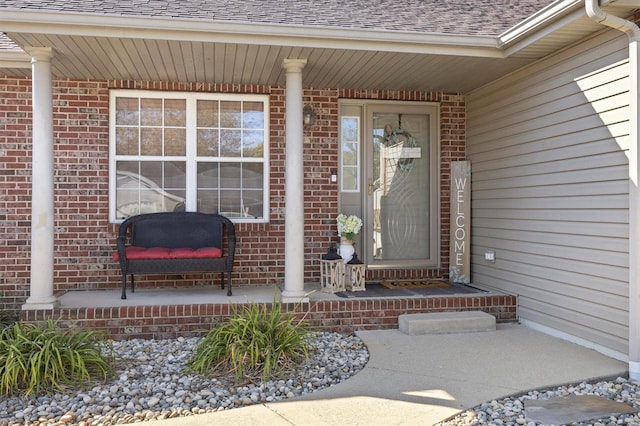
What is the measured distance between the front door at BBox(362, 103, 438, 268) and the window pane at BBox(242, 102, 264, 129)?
4.29ft

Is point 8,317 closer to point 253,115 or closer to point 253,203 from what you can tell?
point 253,203

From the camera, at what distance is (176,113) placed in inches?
243

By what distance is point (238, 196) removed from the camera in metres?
6.31

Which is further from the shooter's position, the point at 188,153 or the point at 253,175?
the point at 253,175

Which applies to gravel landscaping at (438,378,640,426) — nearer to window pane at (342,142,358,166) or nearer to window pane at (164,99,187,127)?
window pane at (342,142,358,166)

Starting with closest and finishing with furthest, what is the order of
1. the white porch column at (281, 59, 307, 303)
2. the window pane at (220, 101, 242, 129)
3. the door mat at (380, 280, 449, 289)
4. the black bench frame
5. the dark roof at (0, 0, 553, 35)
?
the dark roof at (0, 0, 553, 35) → the white porch column at (281, 59, 307, 303) → the black bench frame → the door mat at (380, 280, 449, 289) → the window pane at (220, 101, 242, 129)

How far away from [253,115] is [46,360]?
3717mm

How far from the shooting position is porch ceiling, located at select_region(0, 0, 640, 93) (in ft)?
14.0

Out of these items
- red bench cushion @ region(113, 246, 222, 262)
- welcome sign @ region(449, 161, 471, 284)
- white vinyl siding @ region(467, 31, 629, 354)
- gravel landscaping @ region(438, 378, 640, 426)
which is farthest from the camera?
welcome sign @ region(449, 161, 471, 284)

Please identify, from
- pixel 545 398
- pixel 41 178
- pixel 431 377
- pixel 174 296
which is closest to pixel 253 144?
pixel 174 296

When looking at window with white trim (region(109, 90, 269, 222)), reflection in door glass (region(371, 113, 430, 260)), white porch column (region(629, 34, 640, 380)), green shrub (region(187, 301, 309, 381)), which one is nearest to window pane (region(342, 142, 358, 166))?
reflection in door glass (region(371, 113, 430, 260))

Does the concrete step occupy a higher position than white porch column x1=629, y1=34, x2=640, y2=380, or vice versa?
white porch column x1=629, y1=34, x2=640, y2=380

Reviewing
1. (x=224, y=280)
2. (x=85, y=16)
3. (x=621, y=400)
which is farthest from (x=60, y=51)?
Answer: (x=621, y=400)

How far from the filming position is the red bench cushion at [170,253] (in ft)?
17.3
